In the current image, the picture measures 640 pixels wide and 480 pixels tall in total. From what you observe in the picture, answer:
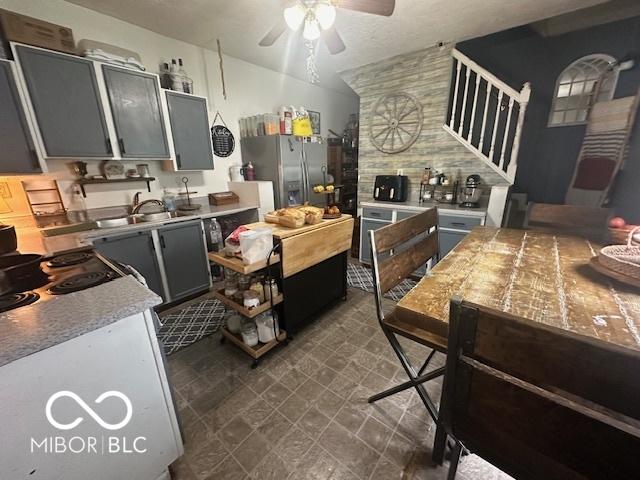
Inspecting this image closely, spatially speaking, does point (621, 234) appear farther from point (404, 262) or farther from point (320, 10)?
point (320, 10)

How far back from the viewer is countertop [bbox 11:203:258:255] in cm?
159

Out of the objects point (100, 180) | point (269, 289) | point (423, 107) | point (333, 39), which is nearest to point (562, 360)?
point (269, 289)

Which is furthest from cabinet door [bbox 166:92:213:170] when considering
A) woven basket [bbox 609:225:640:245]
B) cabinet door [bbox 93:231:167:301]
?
woven basket [bbox 609:225:640:245]

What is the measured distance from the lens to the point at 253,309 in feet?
5.35

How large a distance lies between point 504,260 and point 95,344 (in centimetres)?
170

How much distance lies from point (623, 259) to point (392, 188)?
2.34 meters

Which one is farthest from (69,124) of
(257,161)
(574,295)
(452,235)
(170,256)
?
(452,235)

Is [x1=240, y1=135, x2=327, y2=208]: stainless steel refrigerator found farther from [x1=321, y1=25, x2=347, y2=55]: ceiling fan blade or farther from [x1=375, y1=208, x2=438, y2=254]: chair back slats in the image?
[x1=375, y1=208, x2=438, y2=254]: chair back slats

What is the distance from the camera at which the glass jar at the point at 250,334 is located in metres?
1.77

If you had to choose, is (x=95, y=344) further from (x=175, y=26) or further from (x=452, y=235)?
(x=175, y=26)

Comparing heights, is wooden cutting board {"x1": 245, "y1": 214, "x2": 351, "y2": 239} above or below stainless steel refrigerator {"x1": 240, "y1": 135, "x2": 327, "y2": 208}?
below

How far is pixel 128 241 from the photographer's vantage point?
2.14 m

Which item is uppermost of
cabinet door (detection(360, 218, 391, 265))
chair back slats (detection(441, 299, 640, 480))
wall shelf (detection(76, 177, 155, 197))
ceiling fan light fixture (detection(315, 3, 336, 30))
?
ceiling fan light fixture (detection(315, 3, 336, 30))

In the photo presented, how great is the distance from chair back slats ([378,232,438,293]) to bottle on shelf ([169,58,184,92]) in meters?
2.88
